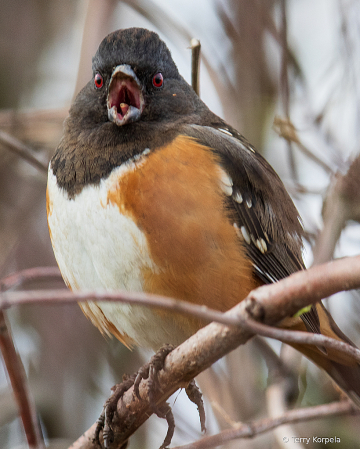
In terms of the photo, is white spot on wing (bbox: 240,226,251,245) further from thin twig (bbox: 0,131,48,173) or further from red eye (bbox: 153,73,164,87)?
thin twig (bbox: 0,131,48,173)

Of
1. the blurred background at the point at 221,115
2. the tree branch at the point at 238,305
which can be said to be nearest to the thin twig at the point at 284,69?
the blurred background at the point at 221,115

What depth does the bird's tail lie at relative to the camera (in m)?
2.05

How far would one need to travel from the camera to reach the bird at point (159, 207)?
1.68 meters

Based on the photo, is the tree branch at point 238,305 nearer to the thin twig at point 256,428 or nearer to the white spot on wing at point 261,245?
the thin twig at point 256,428

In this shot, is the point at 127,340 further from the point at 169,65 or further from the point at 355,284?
the point at 355,284

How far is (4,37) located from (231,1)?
150 cm

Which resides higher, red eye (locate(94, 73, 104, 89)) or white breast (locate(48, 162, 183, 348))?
red eye (locate(94, 73, 104, 89))

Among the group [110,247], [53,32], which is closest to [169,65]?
[110,247]

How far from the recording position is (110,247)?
1.71 meters

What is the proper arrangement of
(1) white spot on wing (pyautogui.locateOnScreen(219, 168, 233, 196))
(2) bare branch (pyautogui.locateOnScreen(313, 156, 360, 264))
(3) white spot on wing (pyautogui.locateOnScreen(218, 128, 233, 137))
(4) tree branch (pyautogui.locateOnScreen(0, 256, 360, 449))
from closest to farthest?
(4) tree branch (pyautogui.locateOnScreen(0, 256, 360, 449)), (1) white spot on wing (pyautogui.locateOnScreen(219, 168, 233, 196)), (3) white spot on wing (pyautogui.locateOnScreen(218, 128, 233, 137)), (2) bare branch (pyautogui.locateOnScreen(313, 156, 360, 264))

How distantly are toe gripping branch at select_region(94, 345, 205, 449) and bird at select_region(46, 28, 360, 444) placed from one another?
19cm

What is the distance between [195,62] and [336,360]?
133 centimetres

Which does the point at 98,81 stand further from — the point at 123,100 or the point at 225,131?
the point at 225,131

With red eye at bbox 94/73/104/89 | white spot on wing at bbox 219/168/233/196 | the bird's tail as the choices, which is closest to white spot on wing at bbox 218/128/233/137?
white spot on wing at bbox 219/168/233/196
